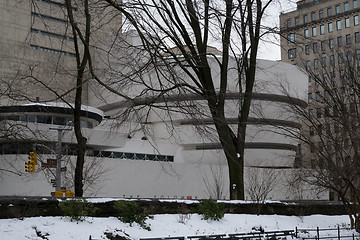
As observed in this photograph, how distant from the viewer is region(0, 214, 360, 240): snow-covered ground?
13.2 meters

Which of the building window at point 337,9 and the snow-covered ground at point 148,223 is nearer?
the snow-covered ground at point 148,223

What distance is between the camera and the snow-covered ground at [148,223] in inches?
521

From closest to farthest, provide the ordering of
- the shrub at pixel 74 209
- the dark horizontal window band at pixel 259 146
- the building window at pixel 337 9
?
the shrub at pixel 74 209 < the dark horizontal window band at pixel 259 146 < the building window at pixel 337 9

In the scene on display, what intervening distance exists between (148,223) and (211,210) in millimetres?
3428

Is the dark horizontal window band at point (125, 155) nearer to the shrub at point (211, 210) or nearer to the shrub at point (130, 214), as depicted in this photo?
the shrub at point (211, 210)

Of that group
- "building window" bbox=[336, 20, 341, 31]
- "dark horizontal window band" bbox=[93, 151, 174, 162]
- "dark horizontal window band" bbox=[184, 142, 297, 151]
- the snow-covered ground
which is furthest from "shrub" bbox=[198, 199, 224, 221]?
"building window" bbox=[336, 20, 341, 31]

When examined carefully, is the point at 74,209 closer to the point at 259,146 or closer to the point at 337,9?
the point at 259,146

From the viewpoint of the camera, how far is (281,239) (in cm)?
1769

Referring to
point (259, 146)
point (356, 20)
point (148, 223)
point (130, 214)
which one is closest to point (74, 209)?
point (130, 214)

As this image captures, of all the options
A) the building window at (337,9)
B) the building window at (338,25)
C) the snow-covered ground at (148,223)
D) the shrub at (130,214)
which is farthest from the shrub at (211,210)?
the building window at (337,9)

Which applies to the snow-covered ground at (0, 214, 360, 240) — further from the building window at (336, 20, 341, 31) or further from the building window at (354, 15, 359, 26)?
the building window at (336, 20, 341, 31)

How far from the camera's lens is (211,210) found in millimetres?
18812

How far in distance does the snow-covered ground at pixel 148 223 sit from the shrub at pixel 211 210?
0.25 metres

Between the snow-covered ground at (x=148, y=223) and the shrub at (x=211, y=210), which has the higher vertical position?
the shrub at (x=211, y=210)
